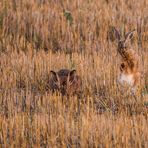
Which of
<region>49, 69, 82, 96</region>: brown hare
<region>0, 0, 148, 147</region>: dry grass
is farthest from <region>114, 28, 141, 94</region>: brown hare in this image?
<region>49, 69, 82, 96</region>: brown hare

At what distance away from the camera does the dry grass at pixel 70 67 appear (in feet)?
25.9

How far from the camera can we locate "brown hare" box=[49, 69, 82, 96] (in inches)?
388

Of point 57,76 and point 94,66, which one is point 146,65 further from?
point 57,76

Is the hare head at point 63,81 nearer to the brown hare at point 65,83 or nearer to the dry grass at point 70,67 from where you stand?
the brown hare at point 65,83

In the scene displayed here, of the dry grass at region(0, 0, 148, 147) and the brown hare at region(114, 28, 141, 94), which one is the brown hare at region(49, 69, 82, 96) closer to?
the dry grass at region(0, 0, 148, 147)

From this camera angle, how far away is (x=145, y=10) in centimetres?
1480

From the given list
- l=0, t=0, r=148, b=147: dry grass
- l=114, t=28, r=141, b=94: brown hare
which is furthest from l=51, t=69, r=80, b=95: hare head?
l=114, t=28, r=141, b=94: brown hare

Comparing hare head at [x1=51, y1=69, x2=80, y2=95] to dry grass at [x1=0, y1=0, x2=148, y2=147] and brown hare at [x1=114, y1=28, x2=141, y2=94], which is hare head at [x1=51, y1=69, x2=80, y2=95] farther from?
brown hare at [x1=114, y1=28, x2=141, y2=94]

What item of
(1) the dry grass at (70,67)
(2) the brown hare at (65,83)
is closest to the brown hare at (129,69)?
(1) the dry grass at (70,67)

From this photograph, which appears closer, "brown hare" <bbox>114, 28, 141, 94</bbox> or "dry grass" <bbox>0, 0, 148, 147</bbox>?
"dry grass" <bbox>0, 0, 148, 147</bbox>

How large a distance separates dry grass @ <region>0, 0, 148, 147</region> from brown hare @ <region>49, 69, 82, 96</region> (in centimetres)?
19

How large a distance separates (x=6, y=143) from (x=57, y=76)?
91.7 inches

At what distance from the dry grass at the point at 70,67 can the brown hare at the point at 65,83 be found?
0.19m

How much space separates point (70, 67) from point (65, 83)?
1558 millimetres
